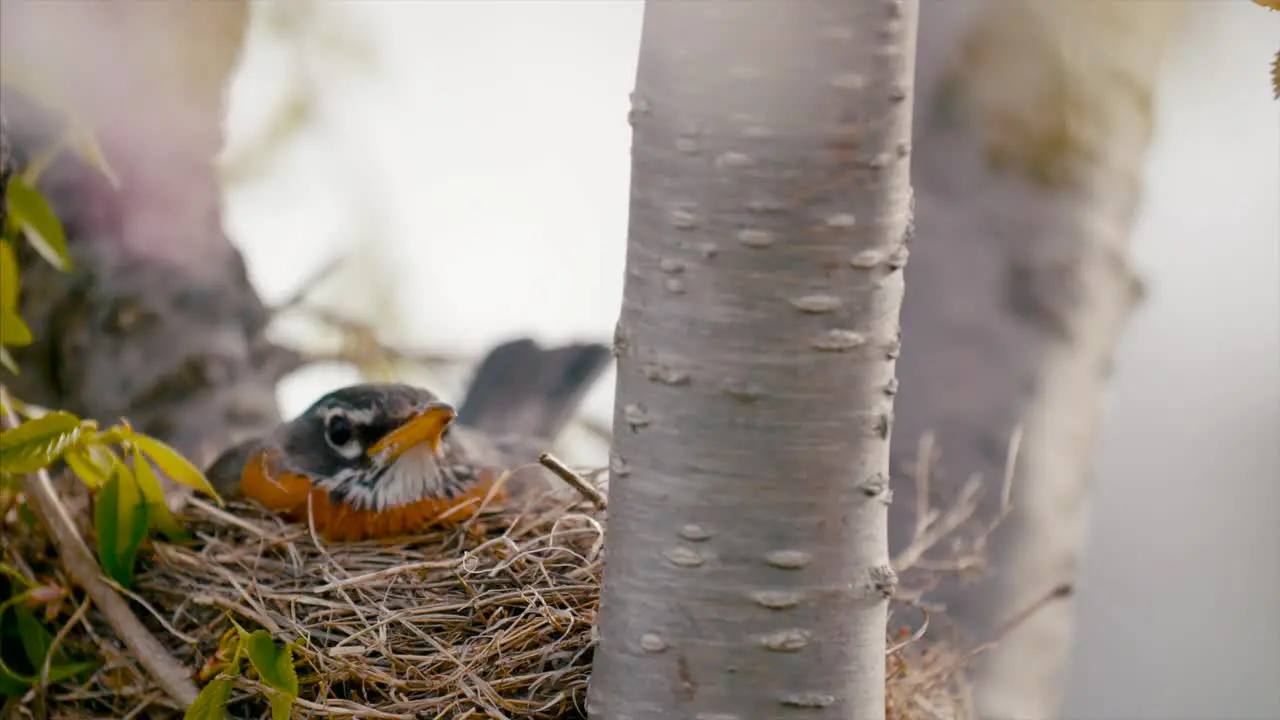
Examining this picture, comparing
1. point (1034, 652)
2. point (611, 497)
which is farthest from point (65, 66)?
point (1034, 652)

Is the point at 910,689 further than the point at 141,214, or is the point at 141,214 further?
the point at 141,214

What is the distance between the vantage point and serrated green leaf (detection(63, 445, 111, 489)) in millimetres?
2049

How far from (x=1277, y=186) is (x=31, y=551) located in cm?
270

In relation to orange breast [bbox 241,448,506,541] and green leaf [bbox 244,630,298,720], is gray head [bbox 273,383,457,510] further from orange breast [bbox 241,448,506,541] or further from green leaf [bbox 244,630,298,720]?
green leaf [bbox 244,630,298,720]

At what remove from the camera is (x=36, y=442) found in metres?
1.98

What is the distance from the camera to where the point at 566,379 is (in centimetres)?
382

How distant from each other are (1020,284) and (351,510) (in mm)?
1822

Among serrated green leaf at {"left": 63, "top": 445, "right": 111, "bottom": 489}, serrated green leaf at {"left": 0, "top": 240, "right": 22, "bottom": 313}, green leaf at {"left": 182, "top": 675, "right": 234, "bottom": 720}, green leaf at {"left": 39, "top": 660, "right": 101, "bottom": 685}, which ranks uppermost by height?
serrated green leaf at {"left": 0, "top": 240, "right": 22, "bottom": 313}

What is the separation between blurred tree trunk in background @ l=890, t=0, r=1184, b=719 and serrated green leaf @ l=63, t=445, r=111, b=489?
6.01ft

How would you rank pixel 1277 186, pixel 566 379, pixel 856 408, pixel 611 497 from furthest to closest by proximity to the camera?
pixel 566 379
pixel 1277 186
pixel 611 497
pixel 856 408

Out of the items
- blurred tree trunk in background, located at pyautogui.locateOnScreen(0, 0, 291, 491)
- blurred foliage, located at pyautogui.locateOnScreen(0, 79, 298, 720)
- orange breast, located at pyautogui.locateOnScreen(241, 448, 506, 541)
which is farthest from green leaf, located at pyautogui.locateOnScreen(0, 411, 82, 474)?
blurred tree trunk in background, located at pyautogui.locateOnScreen(0, 0, 291, 491)

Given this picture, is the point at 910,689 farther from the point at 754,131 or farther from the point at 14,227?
the point at 14,227

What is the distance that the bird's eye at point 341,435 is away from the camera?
110 inches

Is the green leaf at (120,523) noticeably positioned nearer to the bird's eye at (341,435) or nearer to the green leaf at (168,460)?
the green leaf at (168,460)
